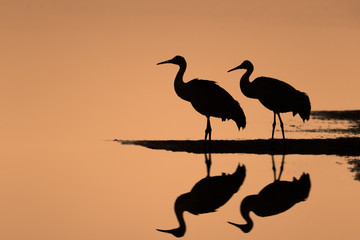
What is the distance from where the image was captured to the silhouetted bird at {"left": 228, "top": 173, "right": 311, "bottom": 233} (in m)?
8.23

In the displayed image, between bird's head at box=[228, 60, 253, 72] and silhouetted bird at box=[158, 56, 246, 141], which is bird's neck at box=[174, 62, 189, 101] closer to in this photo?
silhouetted bird at box=[158, 56, 246, 141]

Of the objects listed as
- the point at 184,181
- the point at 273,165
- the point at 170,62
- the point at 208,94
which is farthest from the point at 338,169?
the point at 170,62

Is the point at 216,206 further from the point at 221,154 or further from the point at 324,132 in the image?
the point at 324,132

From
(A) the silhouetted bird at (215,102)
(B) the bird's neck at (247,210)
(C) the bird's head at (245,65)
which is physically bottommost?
(B) the bird's neck at (247,210)

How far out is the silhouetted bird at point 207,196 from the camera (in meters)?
8.32

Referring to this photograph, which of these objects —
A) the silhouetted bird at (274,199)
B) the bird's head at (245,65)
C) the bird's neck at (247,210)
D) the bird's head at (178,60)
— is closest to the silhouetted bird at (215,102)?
the bird's head at (178,60)

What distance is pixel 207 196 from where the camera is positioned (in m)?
9.11

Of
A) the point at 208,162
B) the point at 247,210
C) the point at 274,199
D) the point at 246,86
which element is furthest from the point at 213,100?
the point at 247,210

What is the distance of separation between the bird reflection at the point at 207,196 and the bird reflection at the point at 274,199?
0.37 meters

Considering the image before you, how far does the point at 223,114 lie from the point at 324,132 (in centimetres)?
393

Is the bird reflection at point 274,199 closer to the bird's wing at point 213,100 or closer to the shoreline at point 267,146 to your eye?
the shoreline at point 267,146

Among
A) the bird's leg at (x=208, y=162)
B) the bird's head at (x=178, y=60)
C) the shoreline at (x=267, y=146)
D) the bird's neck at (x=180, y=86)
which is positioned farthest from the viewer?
the bird's head at (x=178, y=60)

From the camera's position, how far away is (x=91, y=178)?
1098cm

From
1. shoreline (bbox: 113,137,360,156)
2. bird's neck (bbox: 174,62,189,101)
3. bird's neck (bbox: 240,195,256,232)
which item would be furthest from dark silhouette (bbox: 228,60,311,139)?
bird's neck (bbox: 240,195,256,232)
